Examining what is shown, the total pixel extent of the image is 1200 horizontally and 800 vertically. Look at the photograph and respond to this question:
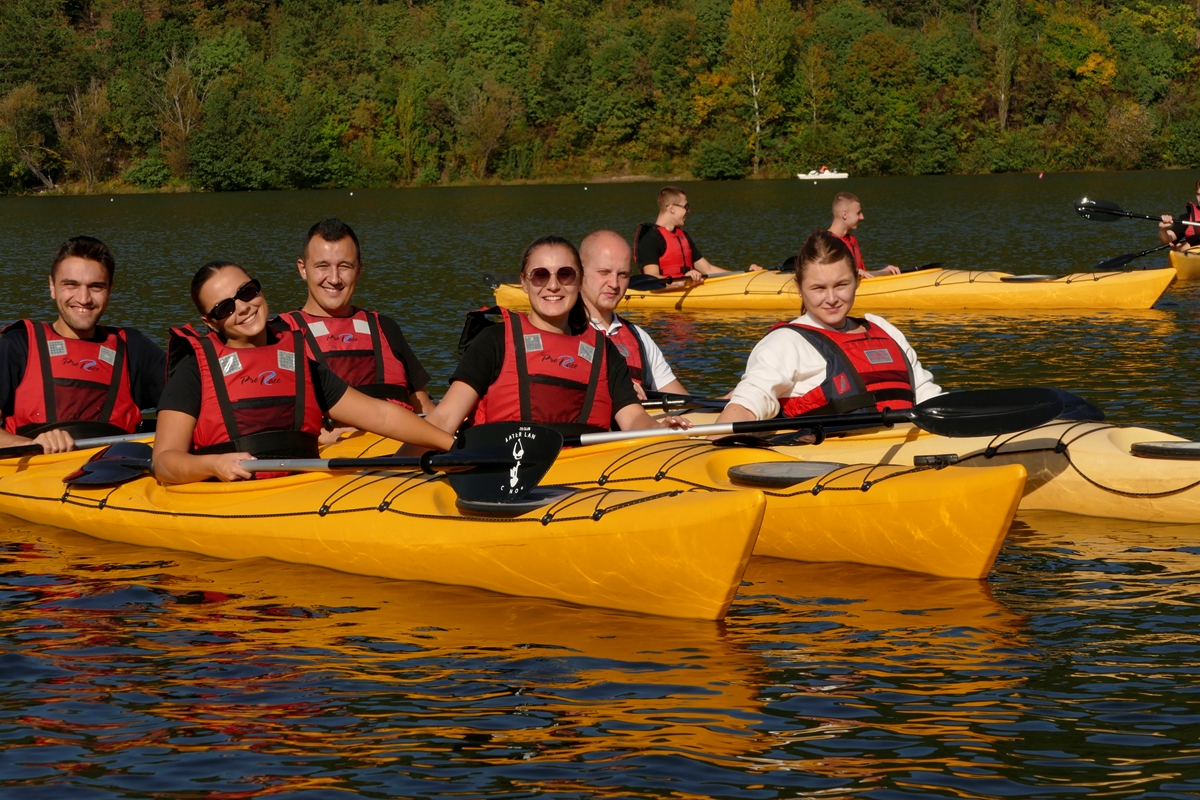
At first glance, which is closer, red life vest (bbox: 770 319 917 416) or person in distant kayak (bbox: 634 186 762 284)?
red life vest (bbox: 770 319 917 416)

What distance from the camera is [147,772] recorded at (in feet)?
14.8

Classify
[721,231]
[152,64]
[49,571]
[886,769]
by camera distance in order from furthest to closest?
1. [152,64]
2. [721,231]
3. [49,571]
4. [886,769]

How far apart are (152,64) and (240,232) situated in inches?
1473

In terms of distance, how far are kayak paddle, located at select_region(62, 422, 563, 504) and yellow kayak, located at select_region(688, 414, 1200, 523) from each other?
159 centimetres

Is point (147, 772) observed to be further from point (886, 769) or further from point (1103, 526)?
point (1103, 526)

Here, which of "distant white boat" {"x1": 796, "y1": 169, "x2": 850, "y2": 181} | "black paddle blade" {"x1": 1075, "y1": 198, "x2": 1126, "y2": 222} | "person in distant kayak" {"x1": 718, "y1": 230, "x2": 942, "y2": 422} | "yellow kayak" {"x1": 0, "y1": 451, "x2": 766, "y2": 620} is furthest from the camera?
"distant white boat" {"x1": 796, "y1": 169, "x2": 850, "y2": 181}

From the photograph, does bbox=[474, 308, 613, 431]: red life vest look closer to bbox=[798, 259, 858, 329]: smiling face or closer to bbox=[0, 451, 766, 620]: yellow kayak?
bbox=[0, 451, 766, 620]: yellow kayak

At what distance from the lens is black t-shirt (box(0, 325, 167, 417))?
7809 mm

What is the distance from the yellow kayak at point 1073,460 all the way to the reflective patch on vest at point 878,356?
0.47 m

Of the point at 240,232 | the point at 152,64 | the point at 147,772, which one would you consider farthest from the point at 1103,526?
the point at 152,64

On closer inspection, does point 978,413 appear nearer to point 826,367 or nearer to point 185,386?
point 826,367

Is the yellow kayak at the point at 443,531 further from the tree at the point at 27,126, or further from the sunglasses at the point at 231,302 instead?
the tree at the point at 27,126

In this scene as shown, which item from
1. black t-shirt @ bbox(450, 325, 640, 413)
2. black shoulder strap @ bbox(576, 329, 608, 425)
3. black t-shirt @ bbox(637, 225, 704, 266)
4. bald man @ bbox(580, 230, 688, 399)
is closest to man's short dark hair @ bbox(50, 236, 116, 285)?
black t-shirt @ bbox(450, 325, 640, 413)

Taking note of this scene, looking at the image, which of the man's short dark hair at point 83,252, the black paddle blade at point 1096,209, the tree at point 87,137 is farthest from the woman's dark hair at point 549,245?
the tree at point 87,137
